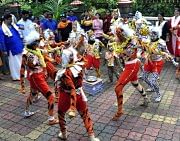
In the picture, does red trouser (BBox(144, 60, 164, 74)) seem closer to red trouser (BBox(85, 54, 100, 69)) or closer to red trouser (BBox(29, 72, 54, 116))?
red trouser (BBox(85, 54, 100, 69))

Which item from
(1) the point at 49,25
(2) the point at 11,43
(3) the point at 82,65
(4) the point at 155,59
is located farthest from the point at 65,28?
(3) the point at 82,65

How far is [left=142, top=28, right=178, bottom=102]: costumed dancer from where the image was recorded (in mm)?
7426

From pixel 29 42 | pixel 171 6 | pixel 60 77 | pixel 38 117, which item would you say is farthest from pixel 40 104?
pixel 171 6

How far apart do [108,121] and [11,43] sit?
479 cm

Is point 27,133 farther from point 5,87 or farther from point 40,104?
point 5,87

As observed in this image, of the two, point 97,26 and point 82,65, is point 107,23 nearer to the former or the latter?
point 97,26

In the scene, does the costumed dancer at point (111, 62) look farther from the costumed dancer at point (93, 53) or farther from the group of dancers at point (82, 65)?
the costumed dancer at point (93, 53)

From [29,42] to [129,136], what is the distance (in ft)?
9.17

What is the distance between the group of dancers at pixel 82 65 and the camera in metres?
5.26

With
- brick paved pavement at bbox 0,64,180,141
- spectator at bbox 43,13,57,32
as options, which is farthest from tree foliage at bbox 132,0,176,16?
brick paved pavement at bbox 0,64,180,141

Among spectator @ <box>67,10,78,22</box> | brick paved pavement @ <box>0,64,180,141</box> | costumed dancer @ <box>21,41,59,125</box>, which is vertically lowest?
brick paved pavement @ <box>0,64,180,141</box>

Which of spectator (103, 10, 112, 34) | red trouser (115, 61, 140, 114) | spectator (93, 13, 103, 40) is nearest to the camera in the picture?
red trouser (115, 61, 140, 114)

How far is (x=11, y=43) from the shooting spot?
32.4ft

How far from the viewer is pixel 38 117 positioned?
7074 mm
